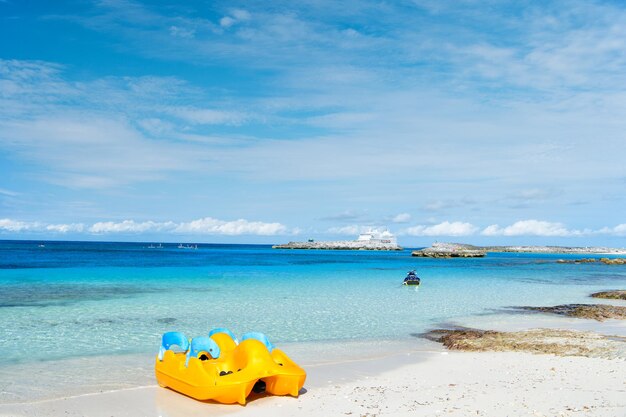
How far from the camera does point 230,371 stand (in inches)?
401

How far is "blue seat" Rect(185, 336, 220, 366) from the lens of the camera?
34.8ft

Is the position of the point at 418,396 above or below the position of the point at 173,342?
below

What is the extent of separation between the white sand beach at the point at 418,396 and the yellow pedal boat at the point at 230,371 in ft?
0.79

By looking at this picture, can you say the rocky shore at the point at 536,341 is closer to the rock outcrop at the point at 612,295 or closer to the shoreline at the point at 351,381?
the shoreline at the point at 351,381

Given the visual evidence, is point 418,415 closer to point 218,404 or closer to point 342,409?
point 342,409

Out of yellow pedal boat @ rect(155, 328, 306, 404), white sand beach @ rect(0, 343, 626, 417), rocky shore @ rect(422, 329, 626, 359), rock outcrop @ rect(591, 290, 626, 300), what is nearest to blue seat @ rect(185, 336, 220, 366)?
yellow pedal boat @ rect(155, 328, 306, 404)

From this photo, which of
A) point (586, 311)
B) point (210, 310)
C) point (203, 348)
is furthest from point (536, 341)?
point (210, 310)

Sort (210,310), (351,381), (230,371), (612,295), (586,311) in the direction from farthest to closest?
1. (612,295)
2. (586,311)
3. (210,310)
4. (351,381)
5. (230,371)

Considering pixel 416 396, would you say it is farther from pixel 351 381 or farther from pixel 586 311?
pixel 586 311

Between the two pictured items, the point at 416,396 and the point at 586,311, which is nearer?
the point at 416,396

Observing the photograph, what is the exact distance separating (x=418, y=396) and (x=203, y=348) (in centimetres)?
429

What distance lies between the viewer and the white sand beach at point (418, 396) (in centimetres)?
946

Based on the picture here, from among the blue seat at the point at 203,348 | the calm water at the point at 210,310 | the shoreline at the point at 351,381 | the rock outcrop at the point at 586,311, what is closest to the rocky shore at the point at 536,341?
→ the shoreline at the point at 351,381

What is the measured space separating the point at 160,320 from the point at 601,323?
1759 cm
